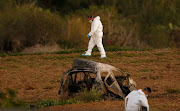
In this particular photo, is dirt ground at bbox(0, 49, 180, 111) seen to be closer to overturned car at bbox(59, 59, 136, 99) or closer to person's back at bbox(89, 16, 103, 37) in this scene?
overturned car at bbox(59, 59, 136, 99)

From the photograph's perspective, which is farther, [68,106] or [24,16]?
[24,16]

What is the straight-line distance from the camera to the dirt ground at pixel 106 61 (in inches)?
398

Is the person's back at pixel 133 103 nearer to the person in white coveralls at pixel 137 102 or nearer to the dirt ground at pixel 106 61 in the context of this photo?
the person in white coveralls at pixel 137 102

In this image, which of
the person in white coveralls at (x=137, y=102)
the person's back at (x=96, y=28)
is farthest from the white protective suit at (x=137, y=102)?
the person's back at (x=96, y=28)

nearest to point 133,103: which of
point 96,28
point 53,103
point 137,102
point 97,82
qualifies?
point 137,102

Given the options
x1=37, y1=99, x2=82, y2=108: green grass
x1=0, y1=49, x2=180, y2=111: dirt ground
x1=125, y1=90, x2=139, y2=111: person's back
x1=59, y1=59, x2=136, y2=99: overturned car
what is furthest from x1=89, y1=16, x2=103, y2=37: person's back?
x1=125, y1=90, x2=139, y2=111: person's back

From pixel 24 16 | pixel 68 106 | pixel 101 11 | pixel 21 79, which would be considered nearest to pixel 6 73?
pixel 21 79

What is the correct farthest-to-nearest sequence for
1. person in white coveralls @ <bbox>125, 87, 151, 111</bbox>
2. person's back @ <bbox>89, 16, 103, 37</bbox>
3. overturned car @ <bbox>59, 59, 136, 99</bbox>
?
person's back @ <bbox>89, 16, 103, 37</bbox> → overturned car @ <bbox>59, 59, 136, 99</bbox> → person in white coveralls @ <bbox>125, 87, 151, 111</bbox>

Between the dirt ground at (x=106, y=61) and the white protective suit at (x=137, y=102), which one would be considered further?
the dirt ground at (x=106, y=61)

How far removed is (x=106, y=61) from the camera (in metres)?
16.9

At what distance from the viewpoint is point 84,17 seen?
87.8 feet

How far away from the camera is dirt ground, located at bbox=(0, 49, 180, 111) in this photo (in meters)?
10.1

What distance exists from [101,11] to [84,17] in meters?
1.72

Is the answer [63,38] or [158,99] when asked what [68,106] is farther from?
[63,38]
